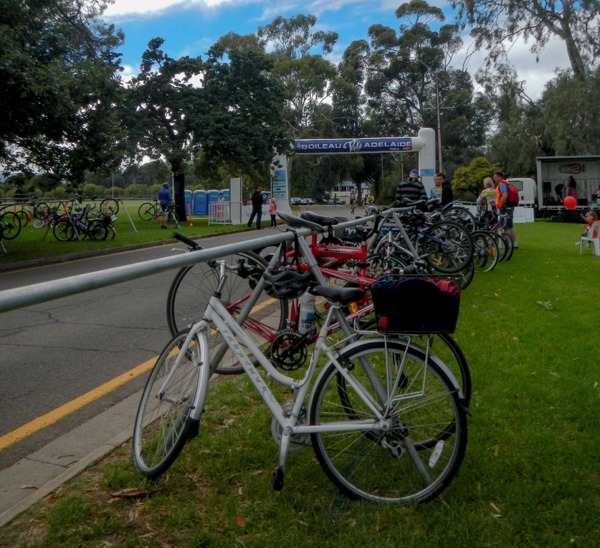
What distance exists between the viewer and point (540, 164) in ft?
108

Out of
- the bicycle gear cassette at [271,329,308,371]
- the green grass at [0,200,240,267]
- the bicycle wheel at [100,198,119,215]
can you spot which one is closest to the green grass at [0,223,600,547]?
the bicycle gear cassette at [271,329,308,371]

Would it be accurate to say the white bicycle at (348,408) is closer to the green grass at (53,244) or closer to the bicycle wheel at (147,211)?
the green grass at (53,244)

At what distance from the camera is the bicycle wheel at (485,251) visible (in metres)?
11.1

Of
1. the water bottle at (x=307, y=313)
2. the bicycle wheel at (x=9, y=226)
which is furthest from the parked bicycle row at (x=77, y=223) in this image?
the water bottle at (x=307, y=313)

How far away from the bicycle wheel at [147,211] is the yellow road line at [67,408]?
24987 mm

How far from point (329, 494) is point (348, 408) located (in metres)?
0.43

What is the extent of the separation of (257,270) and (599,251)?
12.0 metres

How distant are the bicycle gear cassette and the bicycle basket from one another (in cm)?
84

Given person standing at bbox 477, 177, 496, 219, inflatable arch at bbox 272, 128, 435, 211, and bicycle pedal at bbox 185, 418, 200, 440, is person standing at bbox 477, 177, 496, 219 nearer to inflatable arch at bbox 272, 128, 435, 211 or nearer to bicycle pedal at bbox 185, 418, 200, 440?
bicycle pedal at bbox 185, 418, 200, 440

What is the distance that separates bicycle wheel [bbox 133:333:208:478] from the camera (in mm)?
3160

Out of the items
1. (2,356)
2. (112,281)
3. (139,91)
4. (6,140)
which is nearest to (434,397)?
(112,281)

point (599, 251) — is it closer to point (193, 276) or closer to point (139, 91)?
point (193, 276)

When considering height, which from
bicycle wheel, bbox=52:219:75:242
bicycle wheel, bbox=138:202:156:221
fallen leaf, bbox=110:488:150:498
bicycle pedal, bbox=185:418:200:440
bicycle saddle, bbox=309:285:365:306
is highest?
bicycle wheel, bbox=138:202:156:221

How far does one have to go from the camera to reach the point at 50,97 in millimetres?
13422
